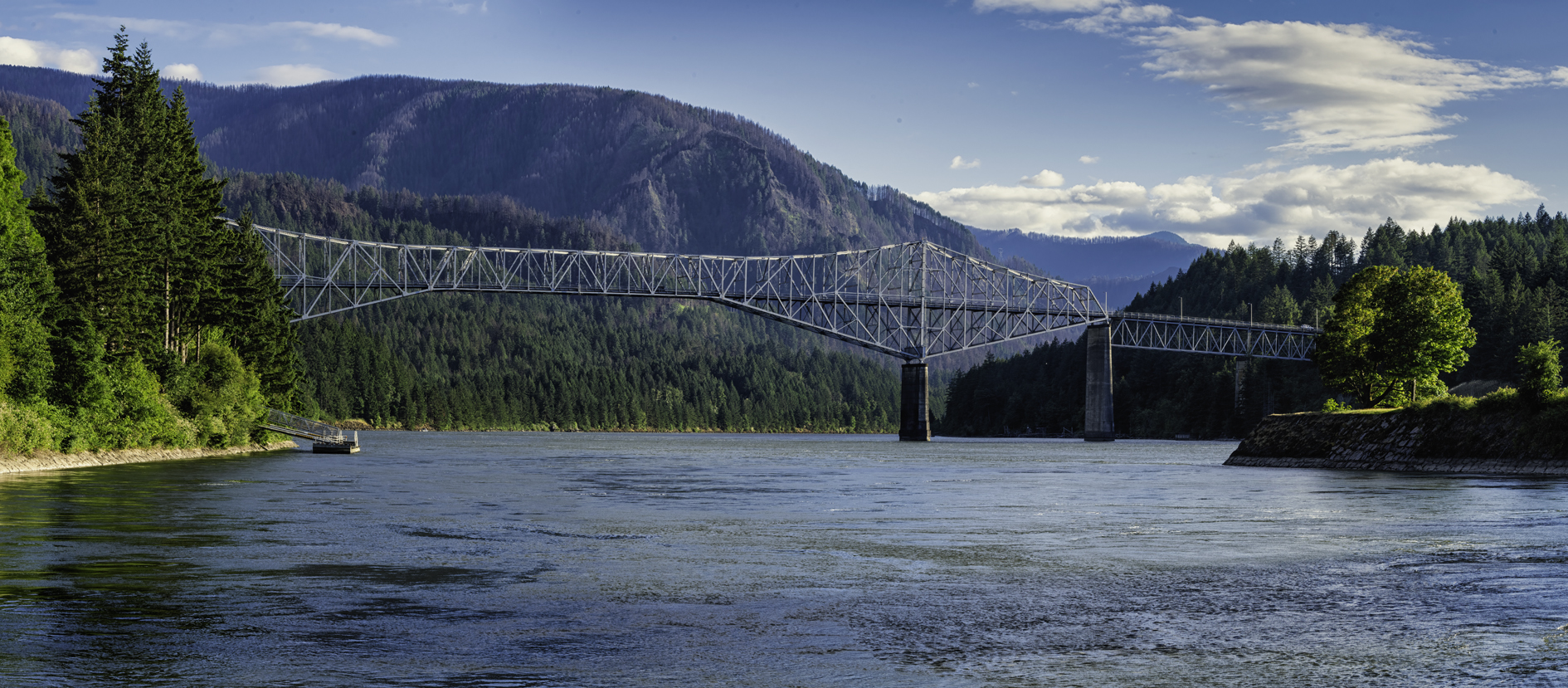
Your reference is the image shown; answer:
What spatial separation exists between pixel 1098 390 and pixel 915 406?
2213 centimetres

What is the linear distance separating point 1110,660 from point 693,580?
6984 millimetres

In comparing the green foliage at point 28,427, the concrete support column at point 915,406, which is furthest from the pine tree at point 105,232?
the concrete support column at point 915,406

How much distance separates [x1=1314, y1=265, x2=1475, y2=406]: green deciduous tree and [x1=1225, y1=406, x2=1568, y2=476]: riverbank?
23.7ft

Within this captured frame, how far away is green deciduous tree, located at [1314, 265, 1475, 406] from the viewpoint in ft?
224

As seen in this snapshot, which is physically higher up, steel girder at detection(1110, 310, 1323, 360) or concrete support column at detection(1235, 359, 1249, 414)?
steel girder at detection(1110, 310, 1323, 360)

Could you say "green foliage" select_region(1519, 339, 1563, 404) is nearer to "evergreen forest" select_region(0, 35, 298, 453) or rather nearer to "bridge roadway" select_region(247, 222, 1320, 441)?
"evergreen forest" select_region(0, 35, 298, 453)

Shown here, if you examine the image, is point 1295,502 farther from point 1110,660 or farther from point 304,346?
point 304,346

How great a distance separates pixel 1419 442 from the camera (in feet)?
183

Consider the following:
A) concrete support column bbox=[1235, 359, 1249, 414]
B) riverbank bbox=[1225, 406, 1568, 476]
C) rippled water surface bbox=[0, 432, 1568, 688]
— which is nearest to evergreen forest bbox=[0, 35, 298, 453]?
rippled water surface bbox=[0, 432, 1568, 688]

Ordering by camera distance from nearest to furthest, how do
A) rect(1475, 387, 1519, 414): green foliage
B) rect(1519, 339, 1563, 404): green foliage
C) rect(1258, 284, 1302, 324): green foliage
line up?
rect(1519, 339, 1563, 404): green foliage
rect(1475, 387, 1519, 414): green foliage
rect(1258, 284, 1302, 324): green foliage

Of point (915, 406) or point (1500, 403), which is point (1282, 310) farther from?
point (1500, 403)

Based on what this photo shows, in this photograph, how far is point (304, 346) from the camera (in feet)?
589

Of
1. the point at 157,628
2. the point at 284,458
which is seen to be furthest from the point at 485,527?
the point at 284,458

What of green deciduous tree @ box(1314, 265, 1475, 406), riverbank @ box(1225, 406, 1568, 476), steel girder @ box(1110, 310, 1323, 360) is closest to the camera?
riverbank @ box(1225, 406, 1568, 476)
